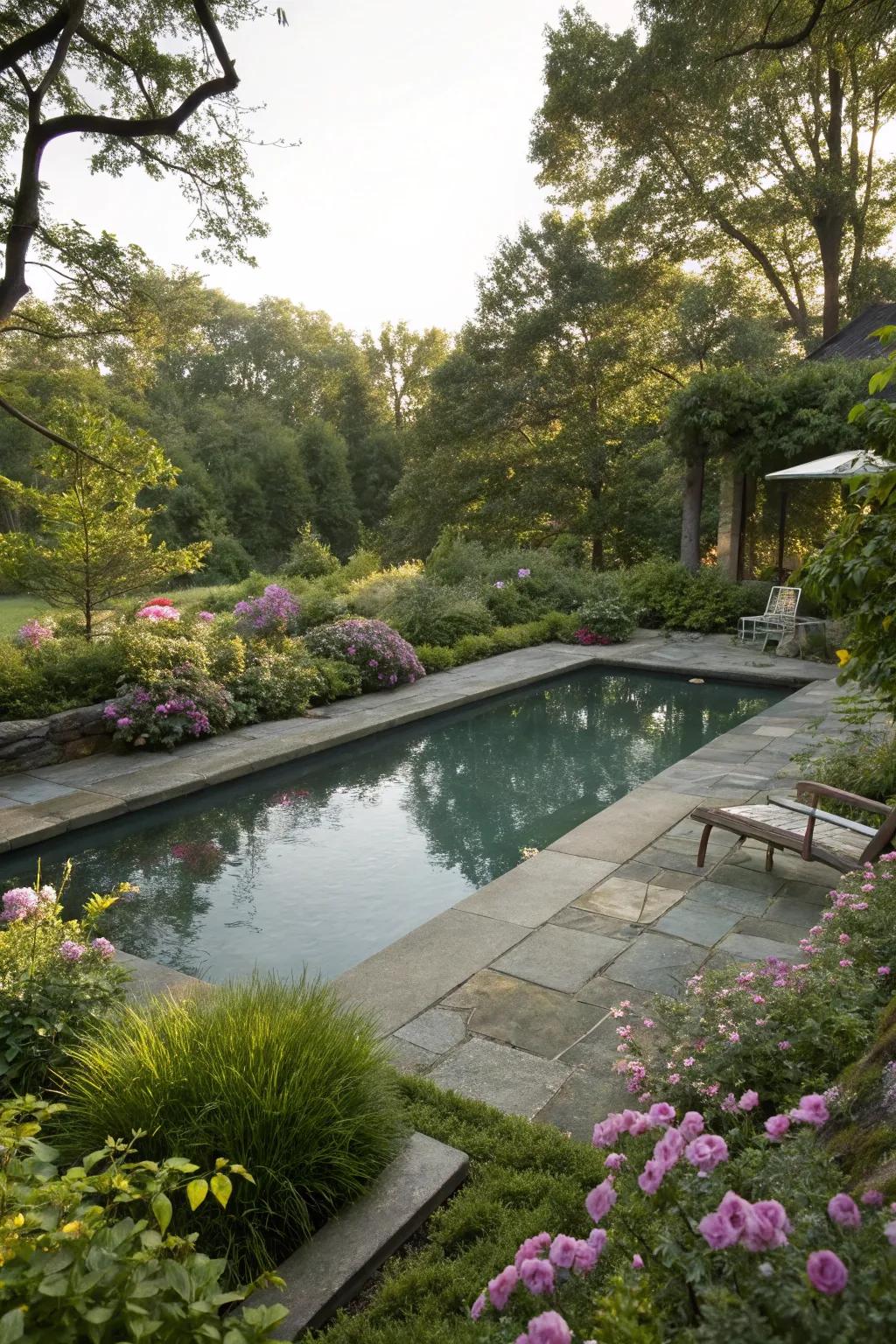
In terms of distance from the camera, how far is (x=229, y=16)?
7.45 metres

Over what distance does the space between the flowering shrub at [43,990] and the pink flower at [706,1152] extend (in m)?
1.87

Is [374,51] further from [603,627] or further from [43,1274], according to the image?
[43,1274]

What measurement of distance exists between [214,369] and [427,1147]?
117 ft

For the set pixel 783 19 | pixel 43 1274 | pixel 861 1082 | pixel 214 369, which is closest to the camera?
pixel 43 1274

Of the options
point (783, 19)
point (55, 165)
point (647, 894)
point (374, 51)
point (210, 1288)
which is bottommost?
point (647, 894)

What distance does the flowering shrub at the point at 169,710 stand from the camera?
6.94 meters

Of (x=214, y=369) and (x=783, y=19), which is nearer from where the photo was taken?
(x=783, y=19)

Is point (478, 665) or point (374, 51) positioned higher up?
point (374, 51)

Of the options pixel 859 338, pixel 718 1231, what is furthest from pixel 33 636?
pixel 859 338

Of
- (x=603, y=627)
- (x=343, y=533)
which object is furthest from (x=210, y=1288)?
(x=343, y=533)

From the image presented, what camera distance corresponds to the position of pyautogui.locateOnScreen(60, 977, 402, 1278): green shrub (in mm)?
1923

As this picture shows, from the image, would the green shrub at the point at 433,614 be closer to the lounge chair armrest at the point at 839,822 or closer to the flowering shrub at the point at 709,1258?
the lounge chair armrest at the point at 839,822

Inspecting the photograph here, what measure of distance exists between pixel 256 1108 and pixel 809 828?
113 inches

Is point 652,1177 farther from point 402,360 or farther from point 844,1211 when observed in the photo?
point 402,360
